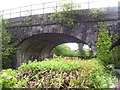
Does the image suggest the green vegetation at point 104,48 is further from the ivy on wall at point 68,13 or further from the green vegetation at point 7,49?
the green vegetation at point 7,49

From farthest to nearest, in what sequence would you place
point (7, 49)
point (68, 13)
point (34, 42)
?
point (34, 42) < point (7, 49) < point (68, 13)

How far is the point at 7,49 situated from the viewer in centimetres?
875

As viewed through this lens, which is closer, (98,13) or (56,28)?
(98,13)

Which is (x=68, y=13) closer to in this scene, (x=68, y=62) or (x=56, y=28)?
(x=56, y=28)

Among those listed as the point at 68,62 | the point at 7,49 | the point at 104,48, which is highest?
the point at 104,48

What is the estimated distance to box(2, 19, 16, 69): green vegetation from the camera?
891 centimetres

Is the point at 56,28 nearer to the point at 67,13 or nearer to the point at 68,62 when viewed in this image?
the point at 67,13

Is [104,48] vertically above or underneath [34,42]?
underneath

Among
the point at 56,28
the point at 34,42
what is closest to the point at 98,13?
the point at 56,28

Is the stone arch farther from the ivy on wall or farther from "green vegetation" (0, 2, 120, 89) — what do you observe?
the ivy on wall

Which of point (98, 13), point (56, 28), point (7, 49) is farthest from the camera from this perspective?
point (7, 49)

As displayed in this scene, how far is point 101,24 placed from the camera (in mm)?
7223

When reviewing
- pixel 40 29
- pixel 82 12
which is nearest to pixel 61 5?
pixel 82 12

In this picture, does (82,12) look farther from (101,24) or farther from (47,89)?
(47,89)
